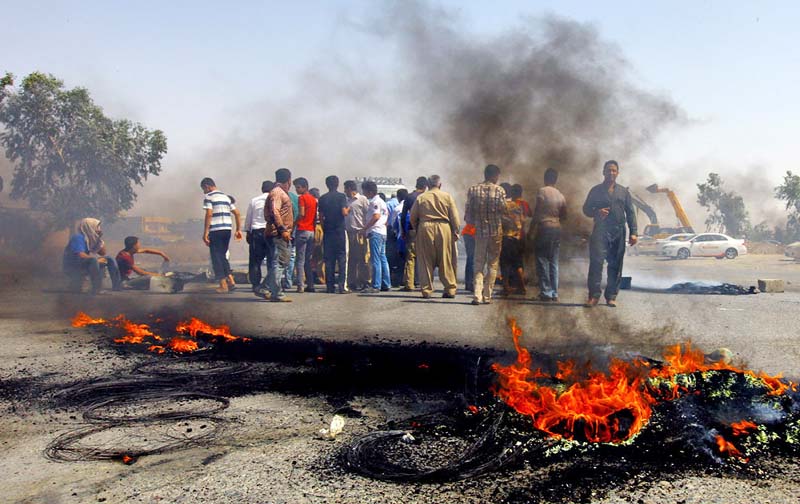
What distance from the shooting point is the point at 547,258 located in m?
9.97

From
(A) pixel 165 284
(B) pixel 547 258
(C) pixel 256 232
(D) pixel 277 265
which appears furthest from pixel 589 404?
(A) pixel 165 284

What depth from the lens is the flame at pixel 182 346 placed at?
6.46 meters

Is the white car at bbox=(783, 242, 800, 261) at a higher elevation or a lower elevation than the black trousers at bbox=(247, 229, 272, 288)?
higher

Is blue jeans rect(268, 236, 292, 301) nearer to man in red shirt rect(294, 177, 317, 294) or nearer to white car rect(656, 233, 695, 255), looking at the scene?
man in red shirt rect(294, 177, 317, 294)

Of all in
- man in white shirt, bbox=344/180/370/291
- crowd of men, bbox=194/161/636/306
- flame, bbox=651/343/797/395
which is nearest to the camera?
flame, bbox=651/343/797/395

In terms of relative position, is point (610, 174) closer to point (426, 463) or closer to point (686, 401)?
point (686, 401)

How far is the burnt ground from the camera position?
3.14m

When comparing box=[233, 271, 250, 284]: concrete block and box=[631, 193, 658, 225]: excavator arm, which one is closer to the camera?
box=[631, 193, 658, 225]: excavator arm

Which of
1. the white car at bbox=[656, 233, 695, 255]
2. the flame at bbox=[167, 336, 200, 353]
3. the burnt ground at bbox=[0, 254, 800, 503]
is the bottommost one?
the burnt ground at bbox=[0, 254, 800, 503]

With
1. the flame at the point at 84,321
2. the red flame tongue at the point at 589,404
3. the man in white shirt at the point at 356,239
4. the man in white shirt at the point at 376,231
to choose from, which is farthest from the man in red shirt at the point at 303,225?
the red flame tongue at the point at 589,404

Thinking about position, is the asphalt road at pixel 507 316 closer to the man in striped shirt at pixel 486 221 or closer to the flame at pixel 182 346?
the man in striped shirt at pixel 486 221

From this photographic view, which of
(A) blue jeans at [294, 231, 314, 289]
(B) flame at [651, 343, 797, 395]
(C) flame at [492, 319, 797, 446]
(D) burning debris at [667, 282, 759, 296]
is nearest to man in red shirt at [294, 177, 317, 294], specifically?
(A) blue jeans at [294, 231, 314, 289]

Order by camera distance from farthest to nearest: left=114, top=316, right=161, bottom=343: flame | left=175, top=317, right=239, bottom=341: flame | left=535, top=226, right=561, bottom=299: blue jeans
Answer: left=535, top=226, right=561, bottom=299: blue jeans, left=175, top=317, right=239, bottom=341: flame, left=114, top=316, right=161, bottom=343: flame

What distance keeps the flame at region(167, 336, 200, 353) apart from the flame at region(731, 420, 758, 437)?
15.8ft
